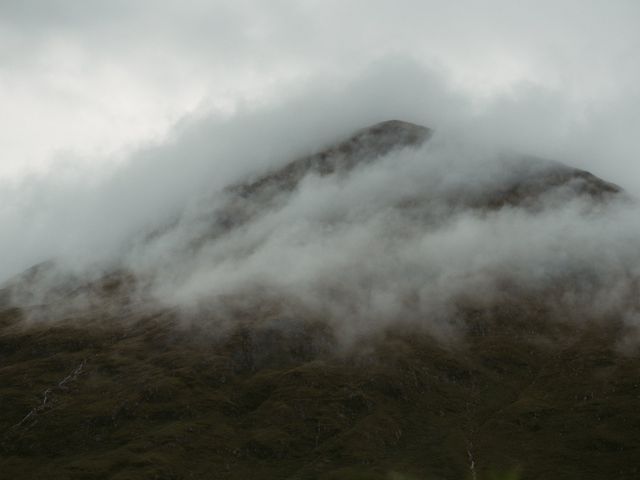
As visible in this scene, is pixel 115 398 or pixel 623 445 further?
pixel 115 398

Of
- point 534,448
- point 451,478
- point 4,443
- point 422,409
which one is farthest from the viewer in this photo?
point 422,409

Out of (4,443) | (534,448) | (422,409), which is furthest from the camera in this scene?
(422,409)

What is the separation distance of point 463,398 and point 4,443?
139 metres

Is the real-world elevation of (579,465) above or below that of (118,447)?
below

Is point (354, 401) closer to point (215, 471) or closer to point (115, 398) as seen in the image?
point (215, 471)

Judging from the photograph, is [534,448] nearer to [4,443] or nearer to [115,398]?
[115,398]

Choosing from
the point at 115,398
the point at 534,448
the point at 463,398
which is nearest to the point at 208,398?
the point at 115,398

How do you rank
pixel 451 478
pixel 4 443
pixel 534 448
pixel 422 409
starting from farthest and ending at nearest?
1. pixel 422 409
2. pixel 4 443
3. pixel 534 448
4. pixel 451 478

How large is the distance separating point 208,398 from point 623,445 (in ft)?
402

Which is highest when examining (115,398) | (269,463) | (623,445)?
(115,398)

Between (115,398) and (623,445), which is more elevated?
(115,398)

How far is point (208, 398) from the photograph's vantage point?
642 ft

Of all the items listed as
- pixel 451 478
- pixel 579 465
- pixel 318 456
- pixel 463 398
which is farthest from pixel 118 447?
pixel 579 465

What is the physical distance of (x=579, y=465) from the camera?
146375 mm
